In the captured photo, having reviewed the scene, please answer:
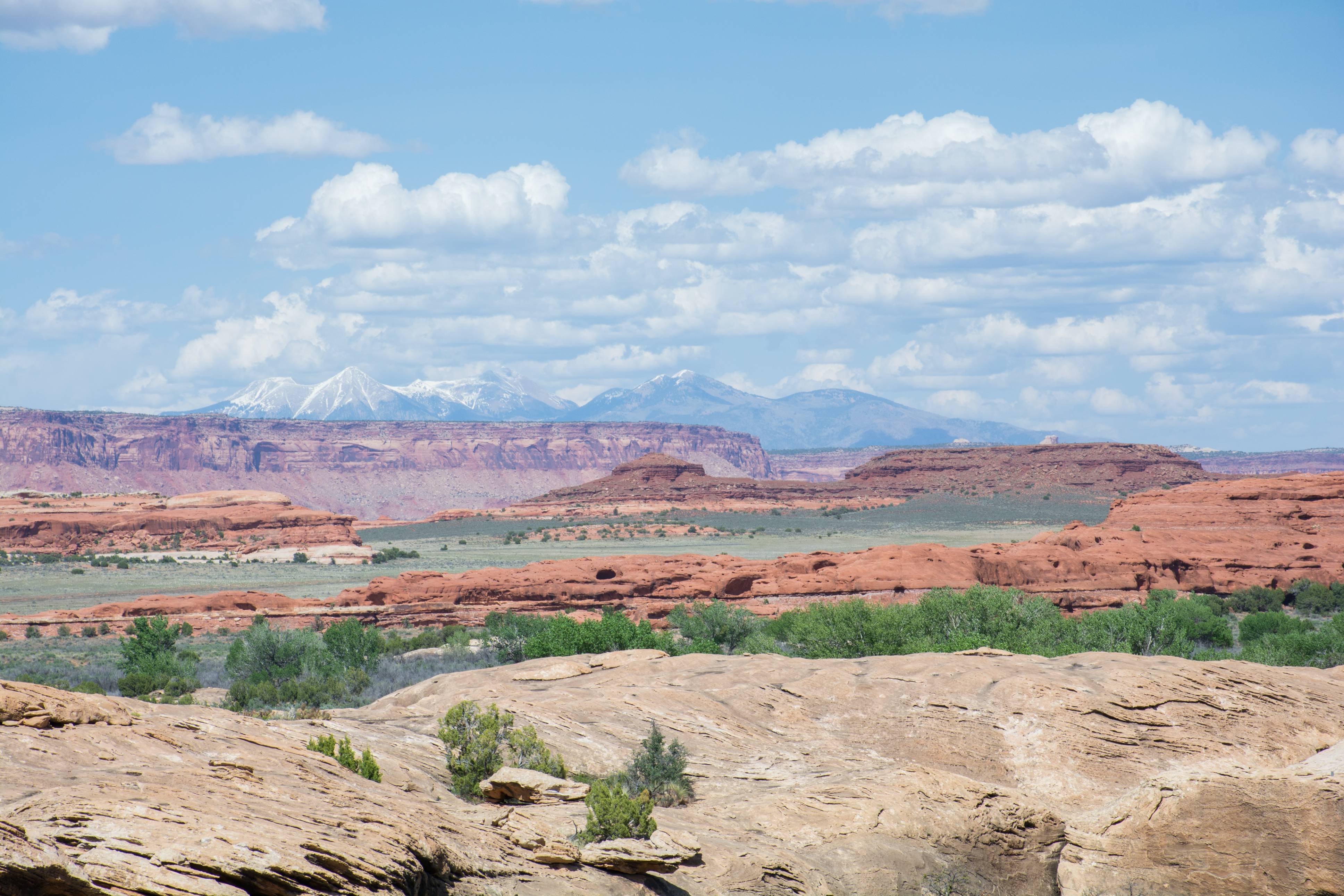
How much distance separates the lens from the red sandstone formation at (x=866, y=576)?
43.3m

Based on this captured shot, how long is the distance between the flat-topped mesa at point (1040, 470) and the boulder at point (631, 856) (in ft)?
372

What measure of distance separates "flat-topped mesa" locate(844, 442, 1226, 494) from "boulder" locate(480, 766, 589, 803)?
11251 centimetres

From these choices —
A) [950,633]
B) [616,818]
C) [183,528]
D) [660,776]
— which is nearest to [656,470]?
[183,528]

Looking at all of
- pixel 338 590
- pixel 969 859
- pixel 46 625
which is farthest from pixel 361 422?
pixel 969 859

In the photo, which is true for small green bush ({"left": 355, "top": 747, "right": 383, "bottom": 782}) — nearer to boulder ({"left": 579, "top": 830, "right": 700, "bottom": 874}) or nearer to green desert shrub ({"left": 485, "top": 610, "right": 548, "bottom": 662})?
boulder ({"left": 579, "top": 830, "right": 700, "bottom": 874})

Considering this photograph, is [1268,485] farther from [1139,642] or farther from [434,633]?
[434,633]

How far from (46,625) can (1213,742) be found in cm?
4188

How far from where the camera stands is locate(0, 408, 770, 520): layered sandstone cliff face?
5502 inches

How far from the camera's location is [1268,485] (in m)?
57.5

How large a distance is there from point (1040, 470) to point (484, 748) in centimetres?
12118

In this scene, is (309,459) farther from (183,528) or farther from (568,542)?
(568,542)

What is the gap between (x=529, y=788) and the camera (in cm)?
1152

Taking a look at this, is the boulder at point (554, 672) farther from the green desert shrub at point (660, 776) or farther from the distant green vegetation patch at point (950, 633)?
the distant green vegetation patch at point (950, 633)

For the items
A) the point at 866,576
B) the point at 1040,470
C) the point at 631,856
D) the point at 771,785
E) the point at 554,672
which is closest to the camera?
the point at 631,856
